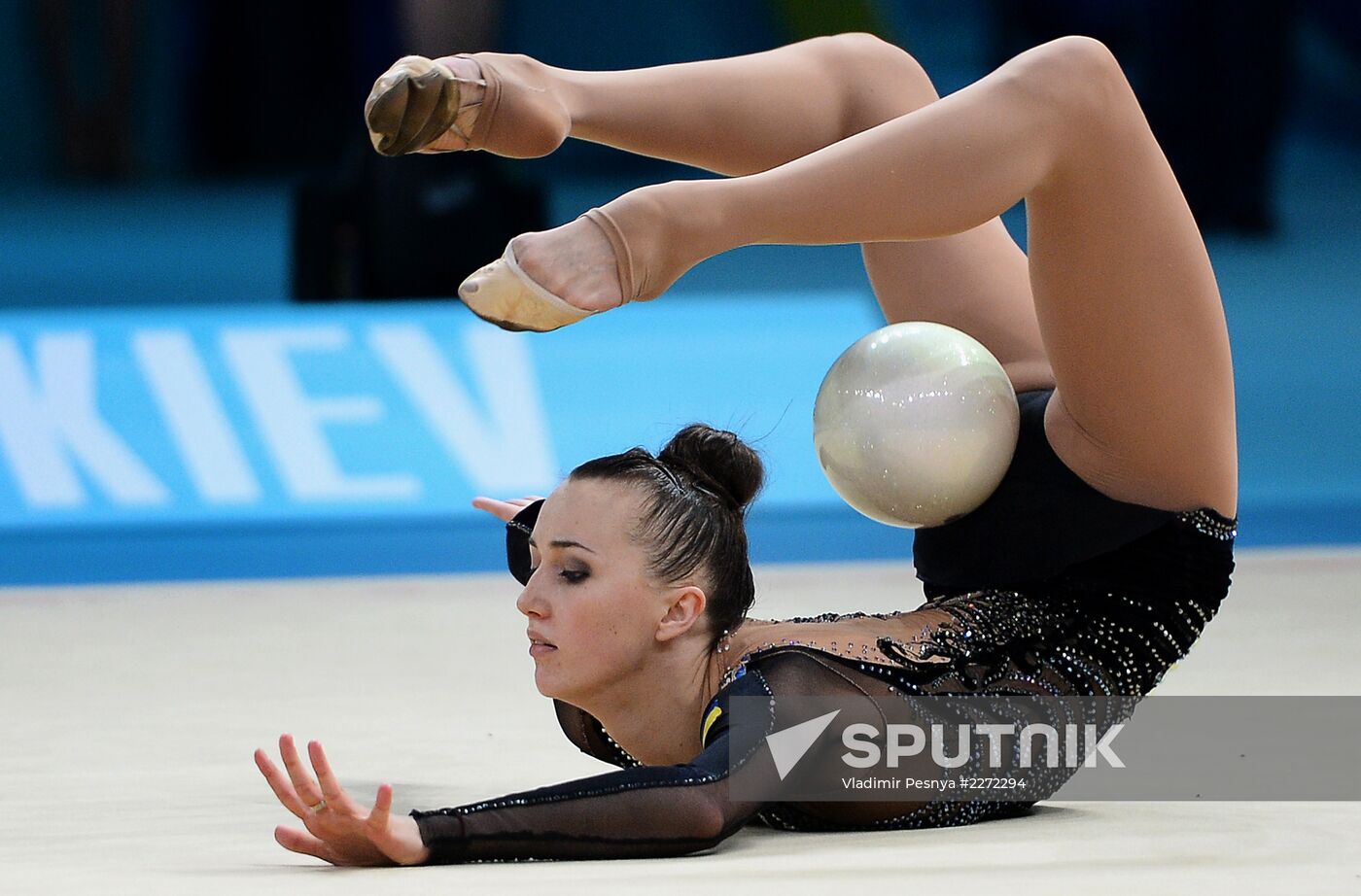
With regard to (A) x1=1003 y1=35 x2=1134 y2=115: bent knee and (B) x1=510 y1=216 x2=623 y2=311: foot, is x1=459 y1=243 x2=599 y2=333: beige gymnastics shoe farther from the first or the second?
(A) x1=1003 y1=35 x2=1134 y2=115: bent knee

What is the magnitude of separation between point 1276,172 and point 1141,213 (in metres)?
3.17

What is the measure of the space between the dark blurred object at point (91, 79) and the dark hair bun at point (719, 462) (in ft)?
10.7

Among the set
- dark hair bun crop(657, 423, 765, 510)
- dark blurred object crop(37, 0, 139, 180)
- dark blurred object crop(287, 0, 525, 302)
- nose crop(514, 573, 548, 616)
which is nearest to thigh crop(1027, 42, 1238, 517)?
dark hair bun crop(657, 423, 765, 510)

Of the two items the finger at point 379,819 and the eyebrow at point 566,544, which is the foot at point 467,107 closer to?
the eyebrow at point 566,544

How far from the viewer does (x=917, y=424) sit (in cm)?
163

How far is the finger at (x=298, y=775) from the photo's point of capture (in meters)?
1.24

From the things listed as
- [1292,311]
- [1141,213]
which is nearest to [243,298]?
[1292,311]

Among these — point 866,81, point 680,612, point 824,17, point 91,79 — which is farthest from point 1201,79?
point 680,612

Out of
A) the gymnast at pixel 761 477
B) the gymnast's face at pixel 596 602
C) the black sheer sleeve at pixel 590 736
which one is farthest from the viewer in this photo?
the black sheer sleeve at pixel 590 736

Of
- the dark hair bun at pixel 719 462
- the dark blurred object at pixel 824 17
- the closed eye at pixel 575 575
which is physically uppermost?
the dark blurred object at pixel 824 17

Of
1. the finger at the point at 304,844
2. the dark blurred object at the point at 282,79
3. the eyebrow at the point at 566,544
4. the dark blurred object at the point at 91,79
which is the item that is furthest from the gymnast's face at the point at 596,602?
the dark blurred object at the point at 91,79

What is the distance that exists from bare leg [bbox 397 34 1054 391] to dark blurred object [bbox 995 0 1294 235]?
2760mm

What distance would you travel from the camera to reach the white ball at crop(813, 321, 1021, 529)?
163 centimetres

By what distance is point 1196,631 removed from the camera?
1.66m
